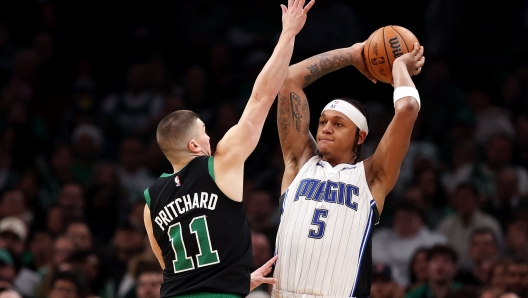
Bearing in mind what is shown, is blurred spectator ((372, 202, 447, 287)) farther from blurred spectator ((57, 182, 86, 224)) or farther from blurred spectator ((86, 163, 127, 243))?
blurred spectator ((57, 182, 86, 224))

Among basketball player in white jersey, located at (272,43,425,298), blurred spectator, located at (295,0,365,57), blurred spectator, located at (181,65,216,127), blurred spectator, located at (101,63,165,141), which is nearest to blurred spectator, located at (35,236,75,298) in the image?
blurred spectator, located at (101,63,165,141)

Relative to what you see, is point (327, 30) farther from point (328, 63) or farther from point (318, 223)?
point (318, 223)

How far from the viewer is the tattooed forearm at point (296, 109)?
6555 millimetres

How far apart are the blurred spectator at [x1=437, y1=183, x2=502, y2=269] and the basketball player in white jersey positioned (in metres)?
4.76

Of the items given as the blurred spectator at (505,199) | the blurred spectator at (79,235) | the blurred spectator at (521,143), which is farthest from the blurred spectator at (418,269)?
the blurred spectator at (79,235)

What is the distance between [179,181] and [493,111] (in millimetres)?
8140

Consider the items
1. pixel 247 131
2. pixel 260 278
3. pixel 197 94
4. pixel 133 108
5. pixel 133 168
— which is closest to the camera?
pixel 247 131

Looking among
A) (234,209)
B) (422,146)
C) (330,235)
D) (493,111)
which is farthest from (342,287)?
(493,111)

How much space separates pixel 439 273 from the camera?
376 inches

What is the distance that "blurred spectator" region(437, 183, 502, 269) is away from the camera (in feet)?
35.6

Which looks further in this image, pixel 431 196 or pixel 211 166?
pixel 431 196

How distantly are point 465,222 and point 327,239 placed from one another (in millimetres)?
5427

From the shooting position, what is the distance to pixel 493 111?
12.7 meters

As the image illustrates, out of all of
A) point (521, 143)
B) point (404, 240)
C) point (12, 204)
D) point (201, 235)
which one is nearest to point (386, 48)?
point (201, 235)
